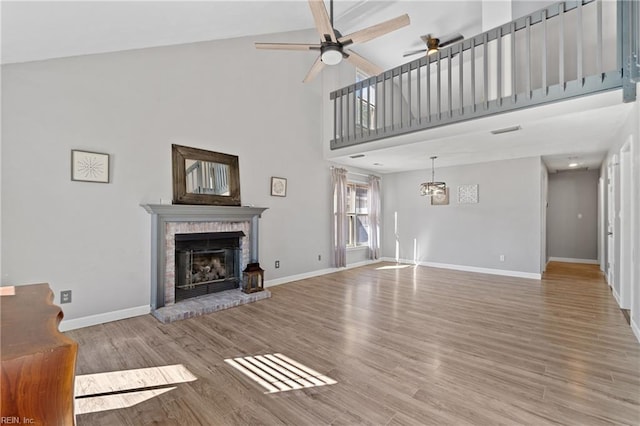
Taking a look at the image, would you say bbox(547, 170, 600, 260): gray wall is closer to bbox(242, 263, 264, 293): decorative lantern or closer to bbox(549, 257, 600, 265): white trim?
bbox(549, 257, 600, 265): white trim

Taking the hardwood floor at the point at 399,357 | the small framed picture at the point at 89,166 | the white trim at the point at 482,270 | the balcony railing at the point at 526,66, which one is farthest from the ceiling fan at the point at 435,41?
the small framed picture at the point at 89,166

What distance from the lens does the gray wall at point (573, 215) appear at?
7.59 meters

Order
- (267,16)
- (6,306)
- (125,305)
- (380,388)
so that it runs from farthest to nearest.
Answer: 1. (267,16)
2. (125,305)
3. (380,388)
4. (6,306)

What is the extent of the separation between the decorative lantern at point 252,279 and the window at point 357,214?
3070 mm

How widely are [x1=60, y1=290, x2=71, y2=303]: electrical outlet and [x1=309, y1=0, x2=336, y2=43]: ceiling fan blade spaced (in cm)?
376

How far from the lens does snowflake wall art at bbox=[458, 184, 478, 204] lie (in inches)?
256

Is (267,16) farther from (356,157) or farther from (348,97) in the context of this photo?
(356,157)

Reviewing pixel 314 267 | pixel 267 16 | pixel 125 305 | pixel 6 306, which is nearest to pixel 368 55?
pixel 267 16

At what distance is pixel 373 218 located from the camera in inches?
297

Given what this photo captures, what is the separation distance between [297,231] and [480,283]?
3541mm

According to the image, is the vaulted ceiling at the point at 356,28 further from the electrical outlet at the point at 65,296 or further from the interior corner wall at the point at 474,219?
the electrical outlet at the point at 65,296

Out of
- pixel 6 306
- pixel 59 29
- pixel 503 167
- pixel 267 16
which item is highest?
pixel 267 16

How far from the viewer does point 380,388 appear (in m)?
2.09

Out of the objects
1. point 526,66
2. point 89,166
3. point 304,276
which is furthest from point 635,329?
point 89,166
